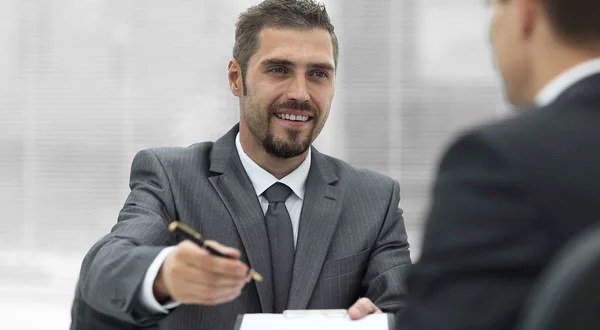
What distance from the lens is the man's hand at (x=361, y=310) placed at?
147 cm

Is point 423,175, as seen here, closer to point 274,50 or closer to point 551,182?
point 274,50

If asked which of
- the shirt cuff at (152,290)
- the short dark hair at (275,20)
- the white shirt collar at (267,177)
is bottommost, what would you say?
the shirt cuff at (152,290)

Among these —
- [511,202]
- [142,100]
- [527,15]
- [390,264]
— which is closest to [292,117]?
[390,264]

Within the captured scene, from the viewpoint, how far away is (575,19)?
758 mm

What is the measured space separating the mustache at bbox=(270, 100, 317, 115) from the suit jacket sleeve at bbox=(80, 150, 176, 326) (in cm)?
33

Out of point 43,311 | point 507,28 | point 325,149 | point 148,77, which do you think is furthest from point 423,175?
point 507,28

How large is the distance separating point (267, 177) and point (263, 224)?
0.16 meters

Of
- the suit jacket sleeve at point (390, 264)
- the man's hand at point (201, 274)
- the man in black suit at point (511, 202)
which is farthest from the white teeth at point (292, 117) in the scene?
the man in black suit at point (511, 202)

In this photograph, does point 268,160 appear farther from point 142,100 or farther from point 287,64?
point 142,100

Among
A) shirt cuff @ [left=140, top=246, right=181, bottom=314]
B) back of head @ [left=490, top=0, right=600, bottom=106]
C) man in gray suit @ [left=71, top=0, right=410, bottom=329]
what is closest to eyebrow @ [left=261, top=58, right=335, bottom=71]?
man in gray suit @ [left=71, top=0, right=410, bottom=329]

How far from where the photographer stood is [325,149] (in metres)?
3.64

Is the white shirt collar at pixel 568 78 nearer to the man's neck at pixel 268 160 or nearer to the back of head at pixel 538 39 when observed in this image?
the back of head at pixel 538 39

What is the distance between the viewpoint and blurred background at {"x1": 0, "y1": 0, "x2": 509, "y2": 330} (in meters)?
3.58

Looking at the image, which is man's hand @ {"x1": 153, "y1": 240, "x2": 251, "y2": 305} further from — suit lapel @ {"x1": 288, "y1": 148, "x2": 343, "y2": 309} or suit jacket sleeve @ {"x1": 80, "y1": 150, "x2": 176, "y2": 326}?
suit lapel @ {"x1": 288, "y1": 148, "x2": 343, "y2": 309}
